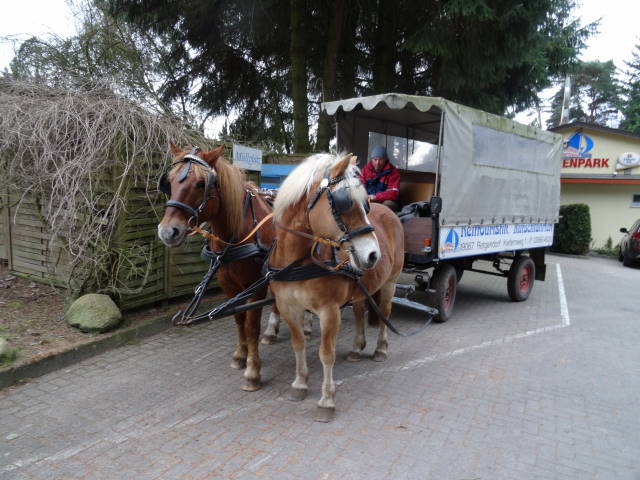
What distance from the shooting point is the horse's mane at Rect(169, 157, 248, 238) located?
3.46 m

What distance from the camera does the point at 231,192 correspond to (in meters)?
3.50

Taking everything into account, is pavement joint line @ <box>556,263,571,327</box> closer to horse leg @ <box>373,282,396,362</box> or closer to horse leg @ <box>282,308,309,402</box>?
horse leg @ <box>373,282,396,362</box>

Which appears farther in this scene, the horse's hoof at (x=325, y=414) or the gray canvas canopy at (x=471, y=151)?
the gray canvas canopy at (x=471, y=151)

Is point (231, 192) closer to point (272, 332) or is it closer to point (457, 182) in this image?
point (272, 332)

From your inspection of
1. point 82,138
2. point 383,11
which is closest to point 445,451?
point 82,138

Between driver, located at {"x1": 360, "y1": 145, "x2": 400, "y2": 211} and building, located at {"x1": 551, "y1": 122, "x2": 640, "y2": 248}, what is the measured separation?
15129 millimetres

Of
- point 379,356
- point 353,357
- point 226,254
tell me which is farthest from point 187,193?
point 379,356

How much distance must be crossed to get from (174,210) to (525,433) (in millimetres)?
3077

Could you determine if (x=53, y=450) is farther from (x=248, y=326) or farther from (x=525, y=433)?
(x=525, y=433)

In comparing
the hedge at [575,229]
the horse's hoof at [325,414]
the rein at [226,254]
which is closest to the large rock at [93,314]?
the rein at [226,254]

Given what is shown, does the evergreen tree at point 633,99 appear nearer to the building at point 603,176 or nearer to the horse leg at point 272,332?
the building at point 603,176

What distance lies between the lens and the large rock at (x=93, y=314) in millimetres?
4594

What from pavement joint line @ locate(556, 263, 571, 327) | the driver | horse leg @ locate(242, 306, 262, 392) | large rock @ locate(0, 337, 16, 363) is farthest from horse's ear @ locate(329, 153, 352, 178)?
pavement joint line @ locate(556, 263, 571, 327)

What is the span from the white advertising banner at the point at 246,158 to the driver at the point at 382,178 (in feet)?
5.77
